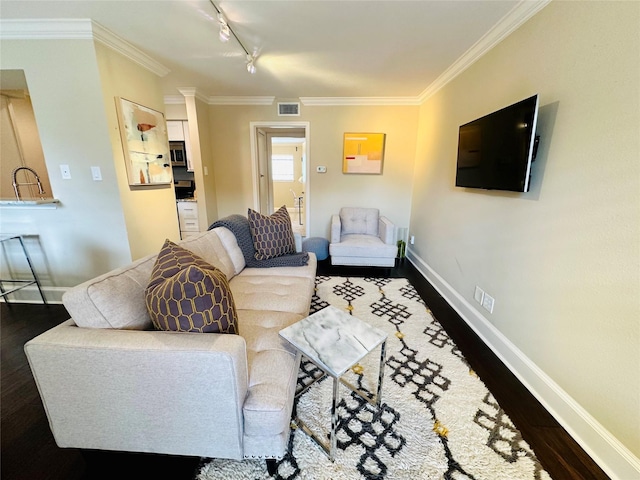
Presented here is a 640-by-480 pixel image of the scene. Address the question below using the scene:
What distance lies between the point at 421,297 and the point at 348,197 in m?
2.07

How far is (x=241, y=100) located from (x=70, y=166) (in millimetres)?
2392

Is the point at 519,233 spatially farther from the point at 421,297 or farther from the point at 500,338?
the point at 421,297

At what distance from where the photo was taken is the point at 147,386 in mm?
905

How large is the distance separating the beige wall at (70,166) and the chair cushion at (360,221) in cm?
270

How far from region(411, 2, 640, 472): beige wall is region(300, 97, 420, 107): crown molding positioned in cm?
175

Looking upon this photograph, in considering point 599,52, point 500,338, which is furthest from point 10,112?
point 500,338

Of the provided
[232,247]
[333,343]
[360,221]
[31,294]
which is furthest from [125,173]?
[360,221]

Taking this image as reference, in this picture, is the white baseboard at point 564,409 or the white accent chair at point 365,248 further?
the white accent chair at point 365,248

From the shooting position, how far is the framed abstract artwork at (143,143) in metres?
2.25

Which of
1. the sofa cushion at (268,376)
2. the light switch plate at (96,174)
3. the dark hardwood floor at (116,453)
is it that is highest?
the light switch plate at (96,174)

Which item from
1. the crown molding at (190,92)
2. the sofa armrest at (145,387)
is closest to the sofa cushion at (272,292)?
the sofa armrest at (145,387)

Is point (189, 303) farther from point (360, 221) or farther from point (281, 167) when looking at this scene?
point (281, 167)

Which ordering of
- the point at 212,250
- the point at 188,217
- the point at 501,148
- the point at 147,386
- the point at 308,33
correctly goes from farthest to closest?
the point at 188,217 < the point at 308,33 < the point at 212,250 < the point at 501,148 < the point at 147,386

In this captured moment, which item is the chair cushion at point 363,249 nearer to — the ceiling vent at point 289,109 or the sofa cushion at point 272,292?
the sofa cushion at point 272,292
